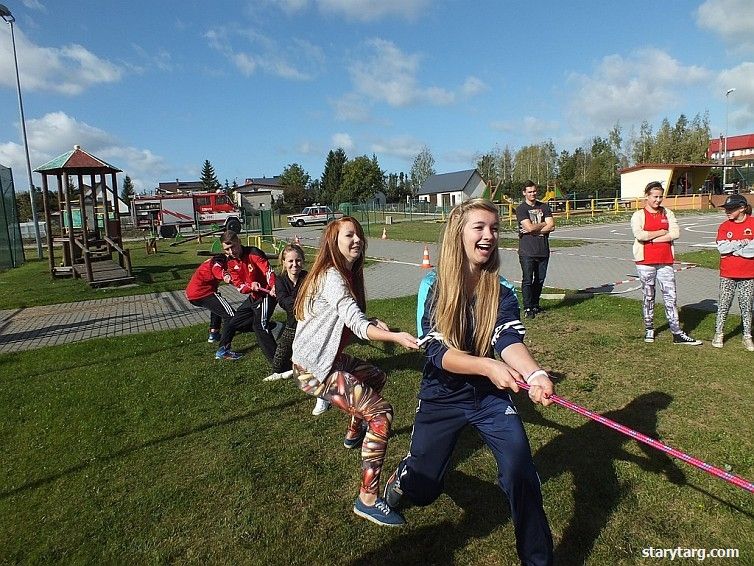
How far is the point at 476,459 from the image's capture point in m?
4.09

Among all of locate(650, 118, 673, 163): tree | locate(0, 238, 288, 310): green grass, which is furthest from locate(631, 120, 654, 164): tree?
locate(0, 238, 288, 310): green grass

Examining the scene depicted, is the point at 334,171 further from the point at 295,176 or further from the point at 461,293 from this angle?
the point at 461,293

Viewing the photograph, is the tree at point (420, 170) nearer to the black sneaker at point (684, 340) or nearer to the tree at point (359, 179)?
the tree at point (359, 179)

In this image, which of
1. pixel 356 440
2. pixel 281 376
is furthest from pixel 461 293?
pixel 281 376

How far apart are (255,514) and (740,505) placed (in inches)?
121

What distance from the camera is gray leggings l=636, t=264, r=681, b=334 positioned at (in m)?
6.62

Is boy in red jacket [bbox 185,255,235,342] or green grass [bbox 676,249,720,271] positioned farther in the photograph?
green grass [bbox 676,249,720,271]

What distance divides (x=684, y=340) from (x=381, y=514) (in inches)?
203

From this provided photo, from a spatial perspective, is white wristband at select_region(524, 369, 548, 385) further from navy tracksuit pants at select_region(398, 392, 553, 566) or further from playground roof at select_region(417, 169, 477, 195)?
playground roof at select_region(417, 169, 477, 195)

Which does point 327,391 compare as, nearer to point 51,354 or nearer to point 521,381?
point 521,381

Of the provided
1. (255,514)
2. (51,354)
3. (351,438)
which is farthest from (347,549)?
(51,354)

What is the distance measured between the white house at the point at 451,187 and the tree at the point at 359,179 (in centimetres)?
898

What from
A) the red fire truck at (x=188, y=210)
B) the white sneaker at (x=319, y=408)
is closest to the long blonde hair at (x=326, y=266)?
the white sneaker at (x=319, y=408)

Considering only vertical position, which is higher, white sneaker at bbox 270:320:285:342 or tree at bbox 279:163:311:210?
tree at bbox 279:163:311:210
